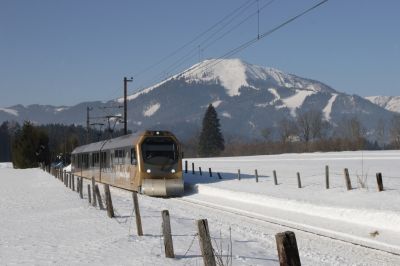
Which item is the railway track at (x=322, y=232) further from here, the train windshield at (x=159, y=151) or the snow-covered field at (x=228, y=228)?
the train windshield at (x=159, y=151)

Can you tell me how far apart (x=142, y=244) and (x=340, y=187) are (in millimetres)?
16076

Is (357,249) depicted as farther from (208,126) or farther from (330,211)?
(208,126)

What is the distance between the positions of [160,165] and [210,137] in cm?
8110

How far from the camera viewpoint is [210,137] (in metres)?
109

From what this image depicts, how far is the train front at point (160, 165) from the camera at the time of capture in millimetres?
27734

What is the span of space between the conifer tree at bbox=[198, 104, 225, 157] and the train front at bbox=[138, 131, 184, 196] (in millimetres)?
79171

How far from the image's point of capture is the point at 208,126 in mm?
109375

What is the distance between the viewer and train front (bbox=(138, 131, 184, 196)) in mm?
27734

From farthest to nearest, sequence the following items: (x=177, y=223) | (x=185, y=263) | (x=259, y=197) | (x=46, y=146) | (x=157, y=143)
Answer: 1. (x=46, y=146)
2. (x=157, y=143)
3. (x=259, y=197)
4. (x=177, y=223)
5. (x=185, y=263)

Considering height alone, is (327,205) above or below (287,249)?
below

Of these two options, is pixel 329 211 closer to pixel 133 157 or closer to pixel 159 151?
pixel 159 151

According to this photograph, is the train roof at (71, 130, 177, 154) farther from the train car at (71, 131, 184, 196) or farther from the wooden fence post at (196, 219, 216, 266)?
the wooden fence post at (196, 219, 216, 266)

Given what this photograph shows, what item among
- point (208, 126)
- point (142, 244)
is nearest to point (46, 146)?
point (208, 126)

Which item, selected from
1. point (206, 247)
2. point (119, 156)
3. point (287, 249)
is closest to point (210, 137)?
point (119, 156)
